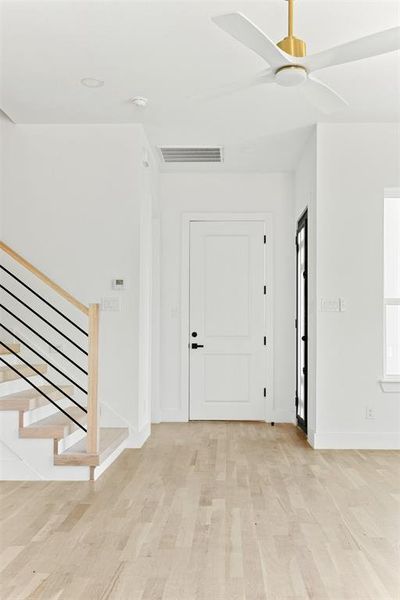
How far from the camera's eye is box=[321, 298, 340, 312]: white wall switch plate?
220 inches

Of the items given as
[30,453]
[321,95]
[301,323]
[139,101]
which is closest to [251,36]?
[321,95]

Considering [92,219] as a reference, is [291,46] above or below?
above

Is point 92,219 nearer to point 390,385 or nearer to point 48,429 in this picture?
point 48,429

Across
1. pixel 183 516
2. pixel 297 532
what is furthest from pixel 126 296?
pixel 297 532

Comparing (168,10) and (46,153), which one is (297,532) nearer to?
(168,10)

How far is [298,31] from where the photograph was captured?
3.80m

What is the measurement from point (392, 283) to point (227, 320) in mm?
2182

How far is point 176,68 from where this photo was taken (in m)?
4.36

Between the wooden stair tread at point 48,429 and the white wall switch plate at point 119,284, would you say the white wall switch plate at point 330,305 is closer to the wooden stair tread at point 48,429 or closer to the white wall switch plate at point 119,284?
the white wall switch plate at point 119,284

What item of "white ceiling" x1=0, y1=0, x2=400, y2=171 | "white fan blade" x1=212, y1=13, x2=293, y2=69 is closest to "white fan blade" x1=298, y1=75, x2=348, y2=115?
"white fan blade" x1=212, y1=13, x2=293, y2=69

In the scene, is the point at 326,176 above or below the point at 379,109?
below

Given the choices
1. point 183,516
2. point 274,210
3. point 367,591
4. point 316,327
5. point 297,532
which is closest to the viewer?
point 367,591

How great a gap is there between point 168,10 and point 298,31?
805 mm

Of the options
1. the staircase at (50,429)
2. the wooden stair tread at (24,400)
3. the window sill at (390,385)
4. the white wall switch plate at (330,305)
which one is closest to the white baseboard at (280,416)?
the window sill at (390,385)
